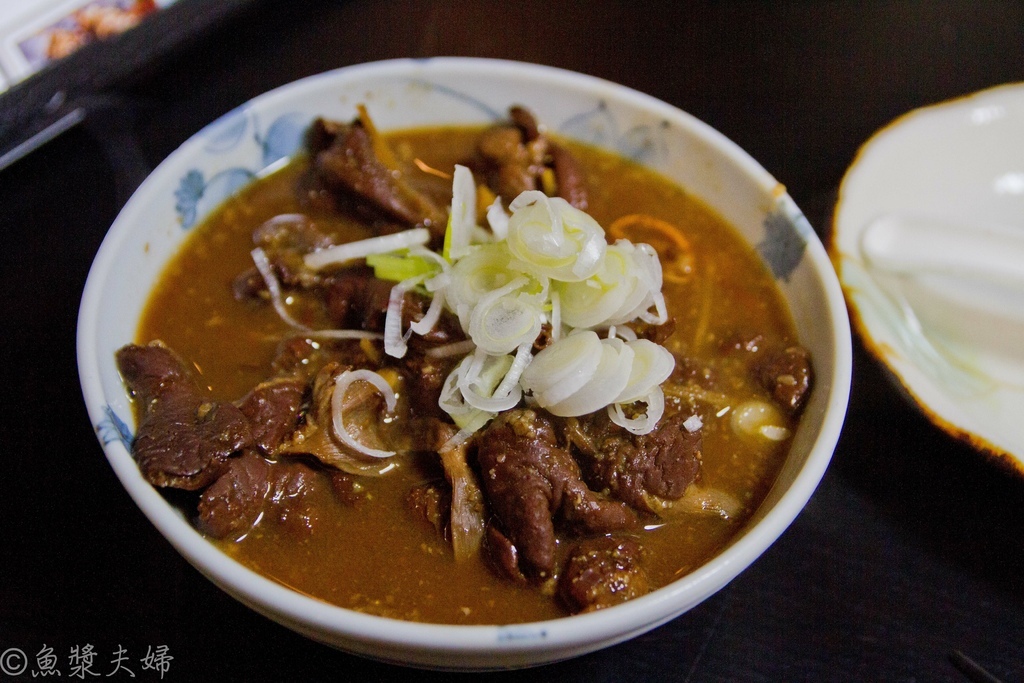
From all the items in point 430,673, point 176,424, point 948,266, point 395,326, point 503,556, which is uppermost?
point 176,424

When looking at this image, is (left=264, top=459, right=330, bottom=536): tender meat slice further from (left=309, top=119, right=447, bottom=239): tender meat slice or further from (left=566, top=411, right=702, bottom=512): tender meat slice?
(left=309, top=119, right=447, bottom=239): tender meat slice

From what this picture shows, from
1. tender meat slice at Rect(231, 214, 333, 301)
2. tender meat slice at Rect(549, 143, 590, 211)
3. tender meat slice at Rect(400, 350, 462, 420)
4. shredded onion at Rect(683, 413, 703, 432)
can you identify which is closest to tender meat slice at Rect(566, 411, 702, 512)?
shredded onion at Rect(683, 413, 703, 432)

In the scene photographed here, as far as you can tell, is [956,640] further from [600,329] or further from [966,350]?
[600,329]

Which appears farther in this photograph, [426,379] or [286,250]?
[286,250]

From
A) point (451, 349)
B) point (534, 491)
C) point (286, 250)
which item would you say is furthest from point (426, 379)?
point (286, 250)

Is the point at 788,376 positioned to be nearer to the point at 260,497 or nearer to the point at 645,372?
the point at 645,372

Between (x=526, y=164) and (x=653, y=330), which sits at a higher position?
(x=526, y=164)

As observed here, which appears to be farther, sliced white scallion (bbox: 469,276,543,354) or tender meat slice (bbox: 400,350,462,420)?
Result: tender meat slice (bbox: 400,350,462,420)
